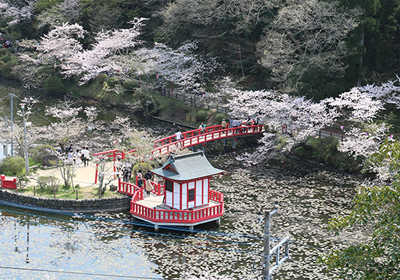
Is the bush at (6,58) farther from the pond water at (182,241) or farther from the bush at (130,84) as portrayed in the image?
the pond water at (182,241)

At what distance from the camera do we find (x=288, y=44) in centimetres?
4619

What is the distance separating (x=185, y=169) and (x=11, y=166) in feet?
44.2

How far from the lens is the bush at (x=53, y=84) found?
208 ft

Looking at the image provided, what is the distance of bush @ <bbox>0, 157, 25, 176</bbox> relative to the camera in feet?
111

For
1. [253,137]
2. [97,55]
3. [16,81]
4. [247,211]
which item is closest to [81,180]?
[247,211]

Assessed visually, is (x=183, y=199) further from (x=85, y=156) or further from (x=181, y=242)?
(x=85, y=156)

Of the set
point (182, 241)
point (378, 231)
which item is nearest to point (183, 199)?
point (182, 241)

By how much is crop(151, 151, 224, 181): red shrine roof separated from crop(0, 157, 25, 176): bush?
11079 millimetres

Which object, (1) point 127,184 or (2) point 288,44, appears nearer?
(1) point 127,184

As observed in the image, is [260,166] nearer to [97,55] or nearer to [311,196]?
[311,196]

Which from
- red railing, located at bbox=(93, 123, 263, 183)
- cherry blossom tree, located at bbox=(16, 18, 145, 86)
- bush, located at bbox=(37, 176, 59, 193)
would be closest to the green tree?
bush, located at bbox=(37, 176, 59, 193)

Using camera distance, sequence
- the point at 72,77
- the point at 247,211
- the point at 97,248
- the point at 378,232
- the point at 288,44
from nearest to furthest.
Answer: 1. the point at 378,232
2. the point at 97,248
3. the point at 247,211
4. the point at 288,44
5. the point at 72,77

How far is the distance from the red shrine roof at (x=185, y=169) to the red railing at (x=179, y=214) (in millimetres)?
1956

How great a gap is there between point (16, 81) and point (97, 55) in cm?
1922
